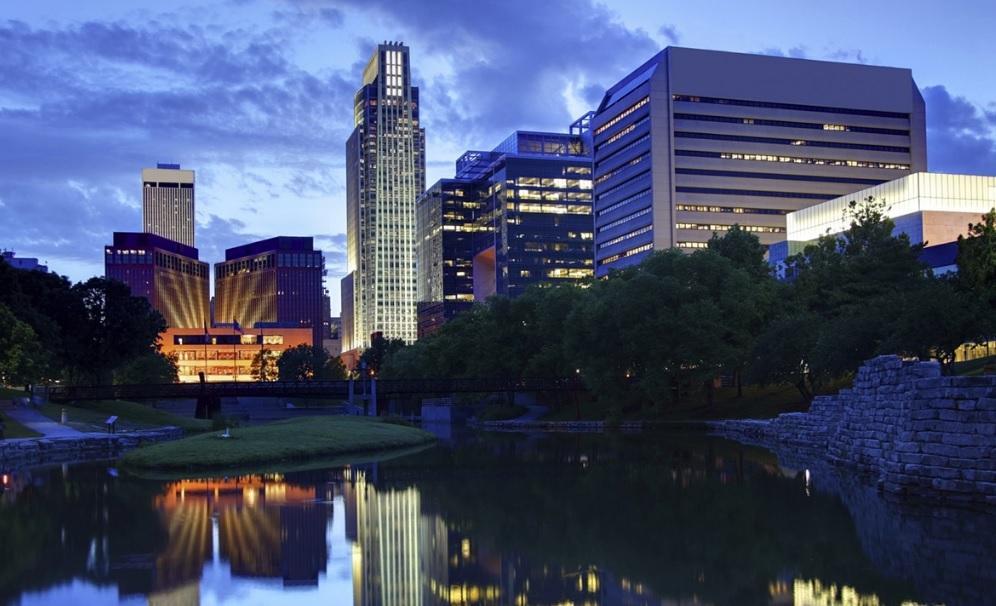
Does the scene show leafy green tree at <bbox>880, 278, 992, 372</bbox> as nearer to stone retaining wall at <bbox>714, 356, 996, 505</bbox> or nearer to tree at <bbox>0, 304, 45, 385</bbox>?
stone retaining wall at <bbox>714, 356, 996, 505</bbox>

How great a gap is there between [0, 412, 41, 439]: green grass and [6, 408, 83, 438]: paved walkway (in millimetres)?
806

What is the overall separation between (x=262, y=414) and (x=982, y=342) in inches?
4508

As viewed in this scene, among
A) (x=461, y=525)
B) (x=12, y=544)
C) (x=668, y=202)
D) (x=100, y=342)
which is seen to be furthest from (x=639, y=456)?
(x=668, y=202)

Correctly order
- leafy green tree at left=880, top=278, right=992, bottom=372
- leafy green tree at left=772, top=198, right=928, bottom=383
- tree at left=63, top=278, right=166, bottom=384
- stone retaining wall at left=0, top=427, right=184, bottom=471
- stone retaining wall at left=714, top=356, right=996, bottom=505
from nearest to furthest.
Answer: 1. stone retaining wall at left=714, top=356, right=996, bottom=505
2. leafy green tree at left=880, top=278, right=992, bottom=372
3. stone retaining wall at left=0, top=427, right=184, bottom=471
4. leafy green tree at left=772, top=198, right=928, bottom=383
5. tree at left=63, top=278, right=166, bottom=384

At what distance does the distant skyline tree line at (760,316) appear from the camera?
59.0 m

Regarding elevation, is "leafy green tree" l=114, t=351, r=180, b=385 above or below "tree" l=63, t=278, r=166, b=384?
below

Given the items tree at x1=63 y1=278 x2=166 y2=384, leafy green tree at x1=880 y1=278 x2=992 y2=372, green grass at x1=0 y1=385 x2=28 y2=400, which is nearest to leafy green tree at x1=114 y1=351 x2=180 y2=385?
tree at x1=63 y1=278 x2=166 y2=384

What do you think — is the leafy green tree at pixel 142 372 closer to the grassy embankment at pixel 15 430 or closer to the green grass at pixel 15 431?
the grassy embankment at pixel 15 430

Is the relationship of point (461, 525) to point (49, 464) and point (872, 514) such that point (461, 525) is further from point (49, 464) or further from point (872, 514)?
point (49, 464)

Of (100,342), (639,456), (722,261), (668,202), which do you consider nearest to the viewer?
(639,456)

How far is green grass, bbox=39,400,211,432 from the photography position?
3255 inches

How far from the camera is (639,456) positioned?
166ft

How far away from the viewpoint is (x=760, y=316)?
83.8m

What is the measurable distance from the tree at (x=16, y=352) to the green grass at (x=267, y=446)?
22.5m
